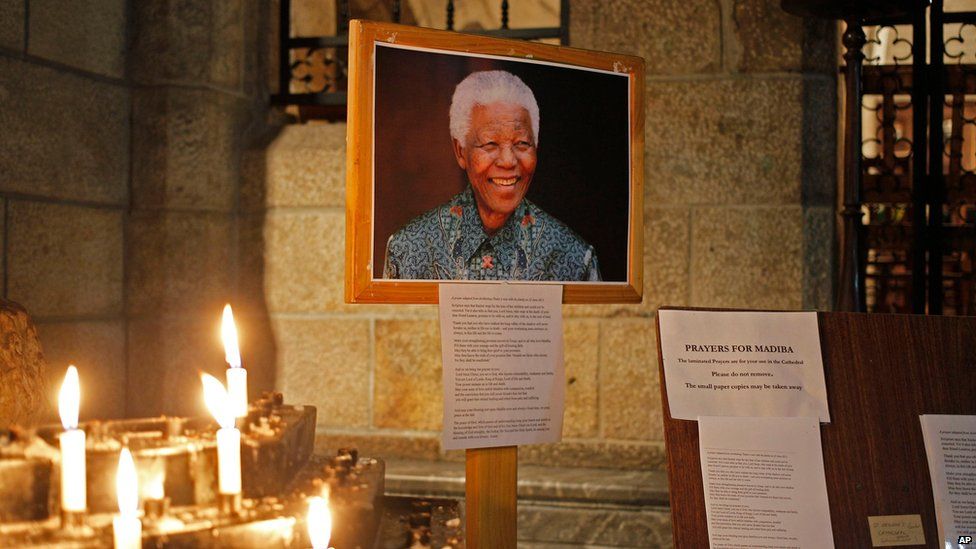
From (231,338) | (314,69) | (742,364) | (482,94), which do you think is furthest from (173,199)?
(742,364)

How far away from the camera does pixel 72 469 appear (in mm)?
1459

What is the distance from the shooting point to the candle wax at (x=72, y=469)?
146 cm

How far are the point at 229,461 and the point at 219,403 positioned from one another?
0.14 m

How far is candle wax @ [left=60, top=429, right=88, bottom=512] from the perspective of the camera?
1.46 m

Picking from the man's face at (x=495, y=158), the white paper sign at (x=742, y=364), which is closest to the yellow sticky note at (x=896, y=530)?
the white paper sign at (x=742, y=364)

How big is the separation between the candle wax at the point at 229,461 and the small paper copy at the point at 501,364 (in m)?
0.46

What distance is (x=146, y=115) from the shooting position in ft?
10.7

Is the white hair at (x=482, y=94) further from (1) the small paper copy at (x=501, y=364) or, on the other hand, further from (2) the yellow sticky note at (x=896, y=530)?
(2) the yellow sticky note at (x=896, y=530)

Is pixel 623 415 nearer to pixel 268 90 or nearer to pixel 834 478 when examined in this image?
pixel 834 478

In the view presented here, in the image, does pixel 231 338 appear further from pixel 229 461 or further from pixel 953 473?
pixel 953 473

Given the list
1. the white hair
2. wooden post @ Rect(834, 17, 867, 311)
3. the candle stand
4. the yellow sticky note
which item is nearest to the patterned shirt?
the white hair

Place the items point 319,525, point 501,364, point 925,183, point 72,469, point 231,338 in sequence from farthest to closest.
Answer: point 925,183 → point 501,364 → point 231,338 → point 72,469 → point 319,525

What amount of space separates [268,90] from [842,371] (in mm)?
2693

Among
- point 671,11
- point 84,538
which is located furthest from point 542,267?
point 671,11
